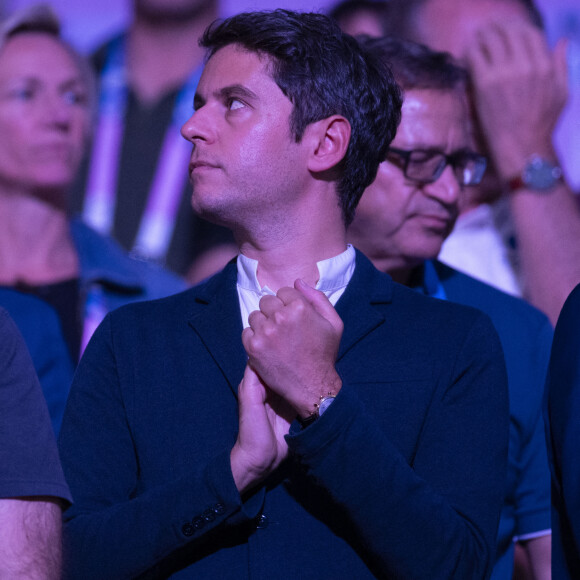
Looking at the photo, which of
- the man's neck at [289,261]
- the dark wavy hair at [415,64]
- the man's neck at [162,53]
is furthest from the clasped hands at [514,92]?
the man's neck at [289,261]

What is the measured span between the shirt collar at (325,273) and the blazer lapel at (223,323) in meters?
0.03

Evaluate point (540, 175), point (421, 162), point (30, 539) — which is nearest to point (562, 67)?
point (540, 175)

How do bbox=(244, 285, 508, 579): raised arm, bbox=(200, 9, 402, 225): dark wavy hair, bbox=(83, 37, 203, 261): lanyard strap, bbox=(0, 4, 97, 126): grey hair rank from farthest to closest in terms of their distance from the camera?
bbox=(83, 37, 203, 261): lanyard strap, bbox=(0, 4, 97, 126): grey hair, bbox=(200, 9, 402, 225): dark wavy hair, bbox=(244, 285, 508, 579): raised arm

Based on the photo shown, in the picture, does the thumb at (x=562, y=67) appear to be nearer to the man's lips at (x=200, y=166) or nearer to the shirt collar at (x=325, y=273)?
the shirt collar at (x=325, y=273)

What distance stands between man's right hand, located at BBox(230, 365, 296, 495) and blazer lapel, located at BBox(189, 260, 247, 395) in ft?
0.32

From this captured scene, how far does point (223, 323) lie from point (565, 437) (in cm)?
67

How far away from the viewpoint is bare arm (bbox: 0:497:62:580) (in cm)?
148

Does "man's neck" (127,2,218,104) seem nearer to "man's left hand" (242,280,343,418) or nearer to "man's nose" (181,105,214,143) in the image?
"man's nose" (181,105,214,143)

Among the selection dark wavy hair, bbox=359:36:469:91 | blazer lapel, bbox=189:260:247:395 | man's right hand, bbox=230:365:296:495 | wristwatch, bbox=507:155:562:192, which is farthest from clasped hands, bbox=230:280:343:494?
wristwatch, bbox=507:155:562:192

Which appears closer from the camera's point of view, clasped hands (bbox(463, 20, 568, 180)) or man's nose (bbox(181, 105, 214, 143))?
man's nose (bbox(181, 105, 214, 143))

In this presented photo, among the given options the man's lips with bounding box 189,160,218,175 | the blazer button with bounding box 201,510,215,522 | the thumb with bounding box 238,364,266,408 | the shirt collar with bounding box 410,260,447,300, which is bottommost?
the blazer button with bounding box 201,510,215,522

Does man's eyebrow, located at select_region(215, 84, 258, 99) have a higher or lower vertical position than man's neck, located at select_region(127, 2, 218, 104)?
higher

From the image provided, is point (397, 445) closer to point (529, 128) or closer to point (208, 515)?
point (208, 515)

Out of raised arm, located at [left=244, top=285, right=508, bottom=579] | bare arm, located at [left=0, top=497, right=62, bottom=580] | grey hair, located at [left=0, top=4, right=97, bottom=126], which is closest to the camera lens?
bare arm, located at [left=0, top=497, right=62, bottom=580]
